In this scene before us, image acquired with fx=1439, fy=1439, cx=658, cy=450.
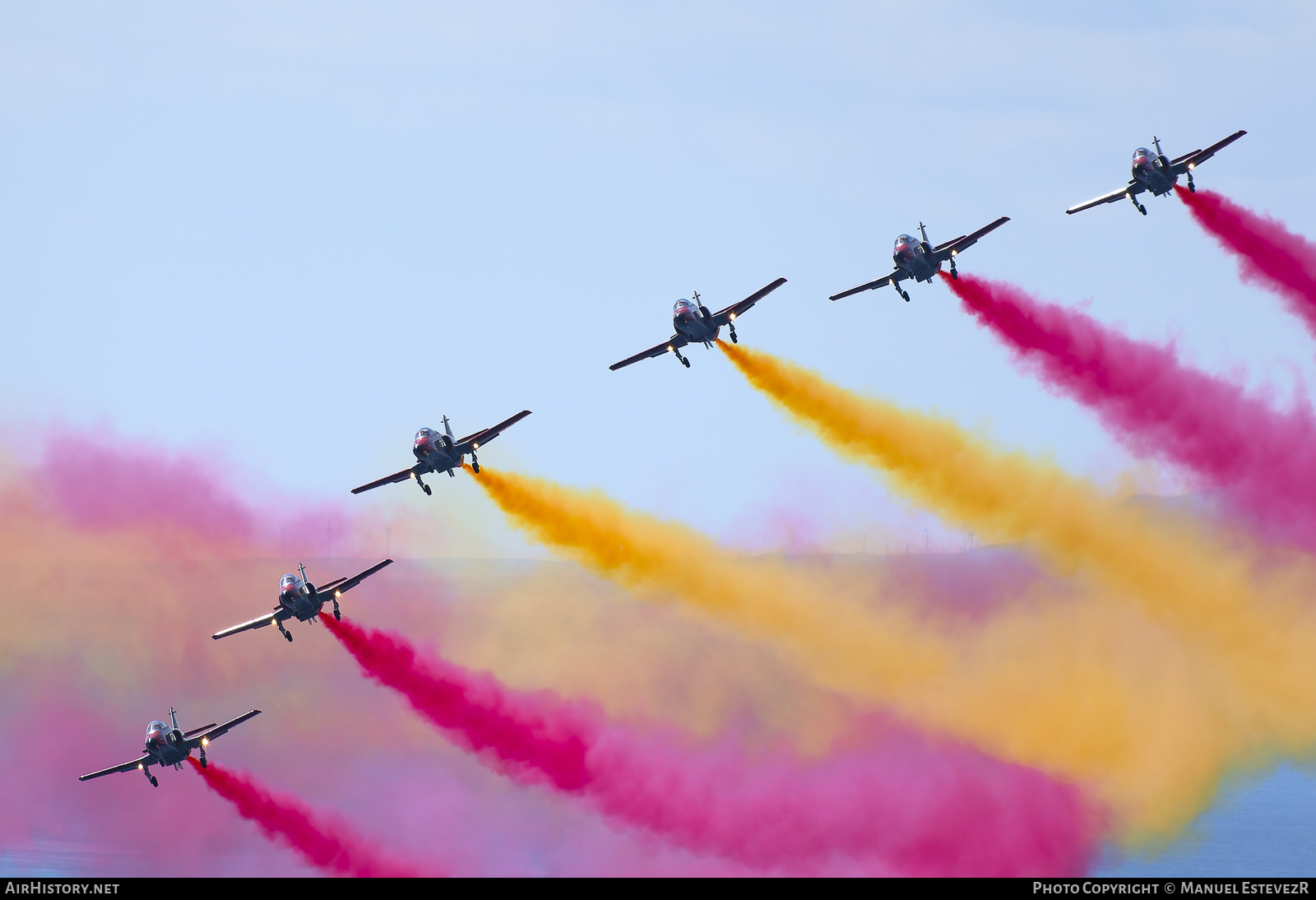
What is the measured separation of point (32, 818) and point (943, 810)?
123 metres

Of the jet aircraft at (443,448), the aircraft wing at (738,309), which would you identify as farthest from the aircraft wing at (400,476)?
the aircraft wing at (738,309)

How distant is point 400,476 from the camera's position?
Answer: 86.0 meters

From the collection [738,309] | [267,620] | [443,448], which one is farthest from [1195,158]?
[267,620]

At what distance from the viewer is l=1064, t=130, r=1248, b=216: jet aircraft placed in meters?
82.4

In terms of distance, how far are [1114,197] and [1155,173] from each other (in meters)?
2.61

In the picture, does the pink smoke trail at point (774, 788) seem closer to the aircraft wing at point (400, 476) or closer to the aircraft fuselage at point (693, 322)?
the aircraft wing at point (400, 476)

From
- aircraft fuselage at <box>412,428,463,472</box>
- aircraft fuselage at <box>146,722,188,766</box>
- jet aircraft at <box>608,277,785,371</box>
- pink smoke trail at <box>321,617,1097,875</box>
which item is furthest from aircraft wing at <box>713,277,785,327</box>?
aircraft fuselage at <box>146,722,188,766</box>

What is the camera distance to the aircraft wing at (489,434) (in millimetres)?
82375

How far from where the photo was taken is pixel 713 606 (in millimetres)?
111188

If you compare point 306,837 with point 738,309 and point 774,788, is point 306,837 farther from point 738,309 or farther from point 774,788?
point 738,309

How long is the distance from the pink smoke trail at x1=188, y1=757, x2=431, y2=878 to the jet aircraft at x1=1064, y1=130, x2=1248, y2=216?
6825 cm
